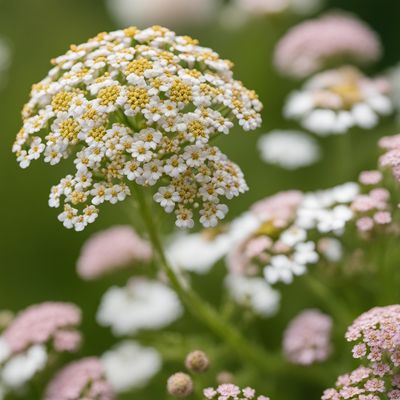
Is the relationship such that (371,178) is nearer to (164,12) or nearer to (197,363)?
(197,363)

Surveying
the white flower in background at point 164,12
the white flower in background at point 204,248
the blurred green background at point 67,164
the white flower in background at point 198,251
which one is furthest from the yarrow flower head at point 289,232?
the white flower in background at point 164,12

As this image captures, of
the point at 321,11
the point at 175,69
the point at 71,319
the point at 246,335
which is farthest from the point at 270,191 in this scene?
the point at 321,11

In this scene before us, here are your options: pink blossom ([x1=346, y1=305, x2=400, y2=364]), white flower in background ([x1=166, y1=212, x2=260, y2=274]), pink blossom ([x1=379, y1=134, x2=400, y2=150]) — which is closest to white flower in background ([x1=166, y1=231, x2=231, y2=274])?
white flower in background ([x1=166, y1=212, x2=260, y2=274])

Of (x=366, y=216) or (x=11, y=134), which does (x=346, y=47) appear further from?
(x=11, y=134)

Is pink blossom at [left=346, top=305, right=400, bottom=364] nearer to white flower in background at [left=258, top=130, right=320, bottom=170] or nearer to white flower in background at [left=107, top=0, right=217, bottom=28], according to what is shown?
white flower in background at [left=258, top=130, right=320, bottom=170]

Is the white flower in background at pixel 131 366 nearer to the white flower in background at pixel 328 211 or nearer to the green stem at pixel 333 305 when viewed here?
the green stem at pixel 333 305
